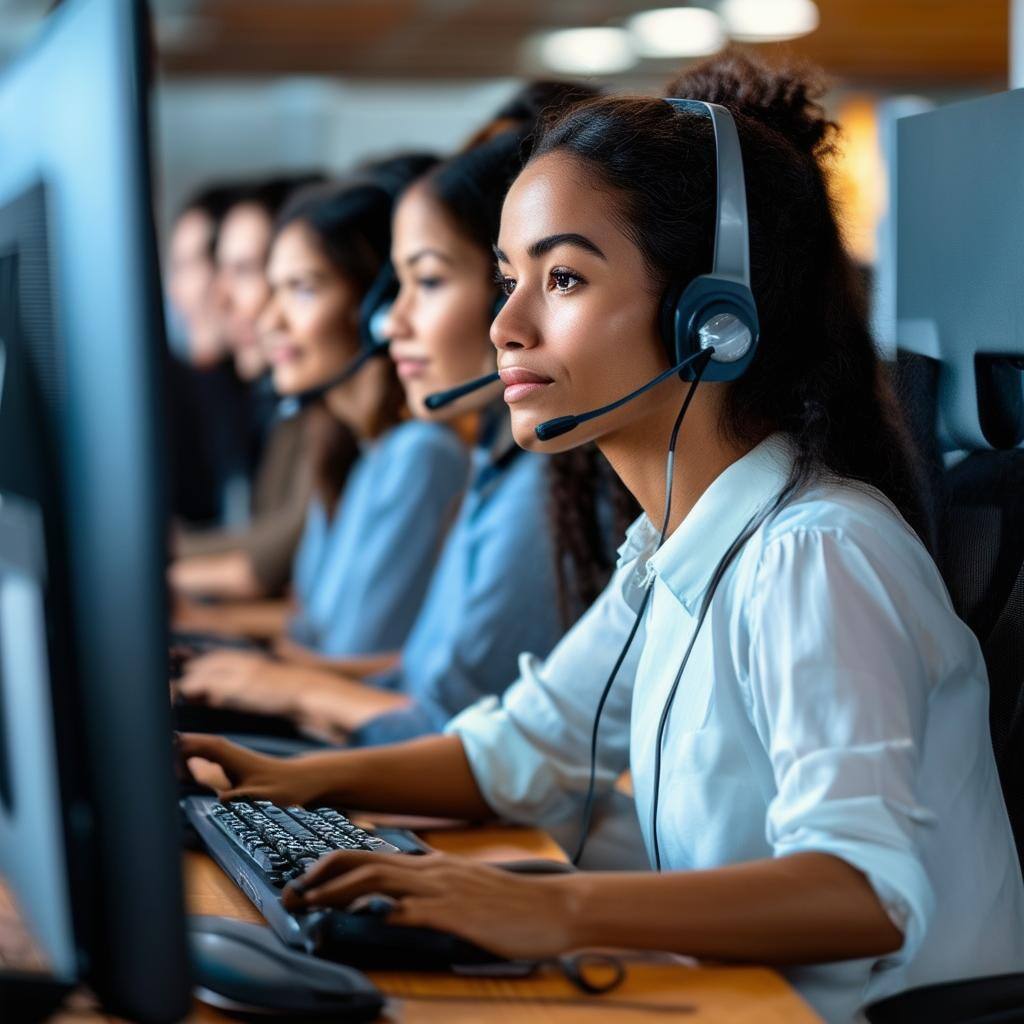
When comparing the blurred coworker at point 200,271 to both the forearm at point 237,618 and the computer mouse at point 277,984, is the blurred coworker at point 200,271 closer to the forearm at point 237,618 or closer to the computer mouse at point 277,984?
the forearm at point 237,618

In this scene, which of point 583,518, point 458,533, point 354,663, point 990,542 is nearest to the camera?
point 990,542

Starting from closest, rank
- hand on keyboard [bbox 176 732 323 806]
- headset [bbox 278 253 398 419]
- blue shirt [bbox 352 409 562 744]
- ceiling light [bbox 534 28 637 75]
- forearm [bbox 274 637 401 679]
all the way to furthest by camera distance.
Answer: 1. hand on keyboard [bbox 176 732 323 806]
2. blue shirt [bbox 352 409 562 744]
3. headset [bbox 278 253 398 419]
4. forearm [bbox 274 637 401 679]
5. ceiling light [bbox 534 28 637 75]

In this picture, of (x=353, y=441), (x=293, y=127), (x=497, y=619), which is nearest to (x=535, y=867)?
(x=497, y=619)

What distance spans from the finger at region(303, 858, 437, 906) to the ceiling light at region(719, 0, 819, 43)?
3677 mm

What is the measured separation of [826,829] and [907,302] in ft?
2.03

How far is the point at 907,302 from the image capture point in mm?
1273

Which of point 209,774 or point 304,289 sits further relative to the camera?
point 304,289

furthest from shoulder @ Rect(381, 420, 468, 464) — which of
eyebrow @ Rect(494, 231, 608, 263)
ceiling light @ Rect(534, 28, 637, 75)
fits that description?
ceiling light @ Rect(534, 28, 637, 75)

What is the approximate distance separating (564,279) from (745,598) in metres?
0.27

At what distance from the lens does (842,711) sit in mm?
836

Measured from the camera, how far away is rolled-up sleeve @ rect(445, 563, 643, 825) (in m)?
1.25

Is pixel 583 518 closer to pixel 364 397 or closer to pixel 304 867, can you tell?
pixel 304 867

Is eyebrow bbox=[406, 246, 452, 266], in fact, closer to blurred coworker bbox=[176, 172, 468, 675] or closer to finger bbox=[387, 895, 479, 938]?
blurred coworker bbox=[176, 172, 468, 675]

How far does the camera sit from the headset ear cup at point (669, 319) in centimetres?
101
